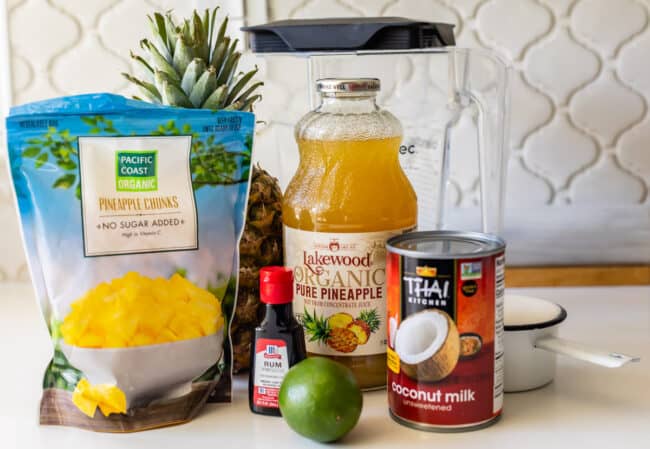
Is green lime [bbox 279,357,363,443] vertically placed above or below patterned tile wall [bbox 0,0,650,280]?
below

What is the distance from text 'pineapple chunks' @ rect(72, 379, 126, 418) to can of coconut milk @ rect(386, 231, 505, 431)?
0.87 feet

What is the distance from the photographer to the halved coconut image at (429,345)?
84 cm

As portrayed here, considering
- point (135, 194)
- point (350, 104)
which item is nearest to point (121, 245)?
point (135, 194)

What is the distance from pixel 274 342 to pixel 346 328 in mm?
77

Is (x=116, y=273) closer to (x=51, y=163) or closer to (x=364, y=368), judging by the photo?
(x=51, y=163)

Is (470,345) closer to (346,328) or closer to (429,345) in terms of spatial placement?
(429,345)

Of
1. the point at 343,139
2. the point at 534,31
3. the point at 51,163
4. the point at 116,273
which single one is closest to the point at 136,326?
the point at 116,273

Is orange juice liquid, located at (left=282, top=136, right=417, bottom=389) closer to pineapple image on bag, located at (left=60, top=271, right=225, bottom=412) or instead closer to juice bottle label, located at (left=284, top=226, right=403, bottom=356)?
juice bottle label, located at (left=284, top=226, right=403, bottom=356)

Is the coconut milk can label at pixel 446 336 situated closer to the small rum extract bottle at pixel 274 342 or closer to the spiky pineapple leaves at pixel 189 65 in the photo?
the small rum extract bottle at pixel 274 342

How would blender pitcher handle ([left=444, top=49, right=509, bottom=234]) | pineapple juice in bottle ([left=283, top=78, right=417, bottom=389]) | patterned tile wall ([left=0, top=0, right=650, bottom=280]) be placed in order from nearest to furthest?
pineapple juice in bottle ([left=283, top=78, right=417, bottom=389]) → blender pitcher handle ([left=444, top=49, right=509, bottom=234]) → patterned tile wall ([left=0, top=0, right=650, bottom=280])

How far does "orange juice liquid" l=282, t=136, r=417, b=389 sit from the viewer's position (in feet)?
3.01

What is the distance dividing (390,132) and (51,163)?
0.34 m

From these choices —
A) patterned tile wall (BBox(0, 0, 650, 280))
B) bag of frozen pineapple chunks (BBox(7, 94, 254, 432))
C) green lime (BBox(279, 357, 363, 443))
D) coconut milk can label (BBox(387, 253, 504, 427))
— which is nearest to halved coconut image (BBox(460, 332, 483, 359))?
coconut milk can label (BBox(387, 253, 504, 427))

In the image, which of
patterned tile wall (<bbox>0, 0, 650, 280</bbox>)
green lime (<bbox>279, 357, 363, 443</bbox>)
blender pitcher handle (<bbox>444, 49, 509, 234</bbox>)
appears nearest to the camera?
green lime (<bbox>279, 357, 363, 443</bbox>)
